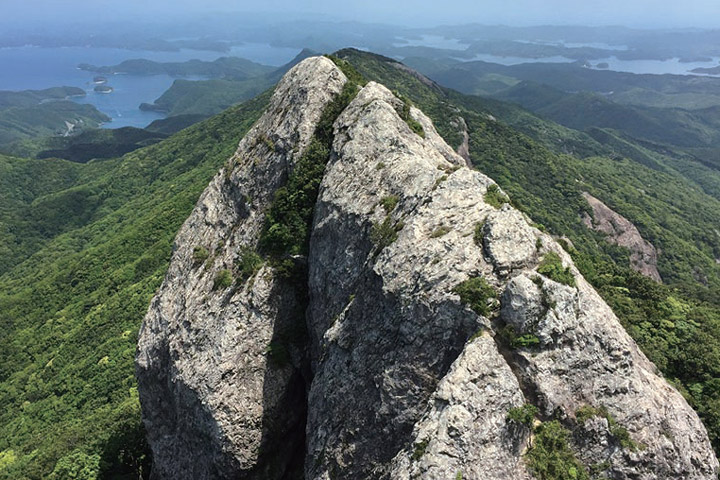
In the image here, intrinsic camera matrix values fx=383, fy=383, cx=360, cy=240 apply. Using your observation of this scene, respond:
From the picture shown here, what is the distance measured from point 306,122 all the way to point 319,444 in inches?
847

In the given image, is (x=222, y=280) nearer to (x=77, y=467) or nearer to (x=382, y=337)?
(x=382, y=337)

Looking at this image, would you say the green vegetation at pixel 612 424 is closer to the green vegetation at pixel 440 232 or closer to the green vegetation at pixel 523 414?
the green vegetation at pixel 523 414

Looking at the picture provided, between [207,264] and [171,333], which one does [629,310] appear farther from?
[171,333]

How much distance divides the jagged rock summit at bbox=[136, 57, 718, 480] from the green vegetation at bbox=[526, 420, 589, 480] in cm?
15

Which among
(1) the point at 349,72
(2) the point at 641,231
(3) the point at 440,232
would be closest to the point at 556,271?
(3) the point at 440,232

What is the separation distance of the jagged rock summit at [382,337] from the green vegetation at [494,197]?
11cm

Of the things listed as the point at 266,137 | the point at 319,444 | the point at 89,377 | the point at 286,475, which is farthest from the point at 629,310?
the point at 89,377

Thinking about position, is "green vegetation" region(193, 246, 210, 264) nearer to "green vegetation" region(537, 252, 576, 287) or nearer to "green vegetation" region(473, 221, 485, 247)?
"green vegetation" region(473, 221, 485, 247)

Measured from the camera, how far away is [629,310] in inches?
1088

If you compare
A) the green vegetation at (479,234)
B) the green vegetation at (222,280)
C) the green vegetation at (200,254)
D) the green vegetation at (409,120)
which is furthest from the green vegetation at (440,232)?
the green vegetation at (200,254)

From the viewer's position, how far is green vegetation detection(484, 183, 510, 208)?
17672mm

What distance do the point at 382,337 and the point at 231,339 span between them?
36.3 feet

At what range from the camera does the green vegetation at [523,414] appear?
1296cm

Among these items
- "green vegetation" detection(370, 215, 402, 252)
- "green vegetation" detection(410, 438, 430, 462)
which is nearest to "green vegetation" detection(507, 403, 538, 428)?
"green vegetation" detection(410, 438, 430, 462)
